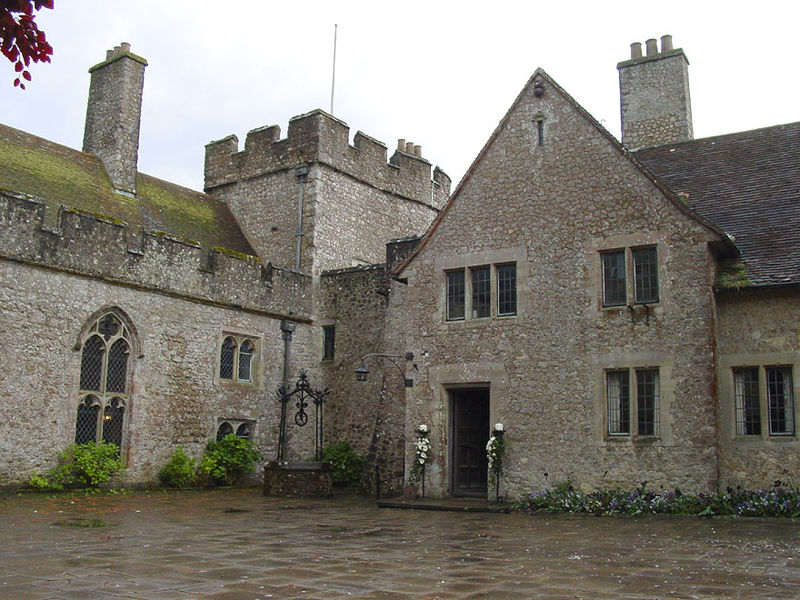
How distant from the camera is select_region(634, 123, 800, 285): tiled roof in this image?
1368 centimetres

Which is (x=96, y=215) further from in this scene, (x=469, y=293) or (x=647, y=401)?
(x=647, y=401)

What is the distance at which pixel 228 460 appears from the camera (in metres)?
18.8

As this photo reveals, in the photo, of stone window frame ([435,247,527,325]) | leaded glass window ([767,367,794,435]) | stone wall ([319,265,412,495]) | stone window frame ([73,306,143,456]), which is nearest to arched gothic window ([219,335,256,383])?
stone wall ([319,265,412,495])

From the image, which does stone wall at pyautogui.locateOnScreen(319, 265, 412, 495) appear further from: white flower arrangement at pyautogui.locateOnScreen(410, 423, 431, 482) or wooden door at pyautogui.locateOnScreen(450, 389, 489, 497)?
white flower arrangement at pyautogui.locateOnScreen(410, 423, 431, 482)

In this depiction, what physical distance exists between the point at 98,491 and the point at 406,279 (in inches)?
294

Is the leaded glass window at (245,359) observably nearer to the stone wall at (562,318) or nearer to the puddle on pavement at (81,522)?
the stone wall at (562,318)

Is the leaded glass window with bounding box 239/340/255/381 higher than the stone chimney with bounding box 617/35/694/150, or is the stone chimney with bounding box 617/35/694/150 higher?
the stone chimney with bounding box 617/35/694/150

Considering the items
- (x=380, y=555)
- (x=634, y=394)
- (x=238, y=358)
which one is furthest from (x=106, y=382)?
(x=380, y=555)

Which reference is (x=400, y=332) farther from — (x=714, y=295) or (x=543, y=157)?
(x=714, y=295)

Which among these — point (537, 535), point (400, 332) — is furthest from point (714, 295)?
point (400, 332)

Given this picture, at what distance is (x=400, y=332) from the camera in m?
19.5

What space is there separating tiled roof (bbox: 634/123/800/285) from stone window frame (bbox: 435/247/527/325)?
11.3ft

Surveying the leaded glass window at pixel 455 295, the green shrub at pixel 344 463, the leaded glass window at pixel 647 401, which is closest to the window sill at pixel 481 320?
the leaded glass window at pixel 455 295

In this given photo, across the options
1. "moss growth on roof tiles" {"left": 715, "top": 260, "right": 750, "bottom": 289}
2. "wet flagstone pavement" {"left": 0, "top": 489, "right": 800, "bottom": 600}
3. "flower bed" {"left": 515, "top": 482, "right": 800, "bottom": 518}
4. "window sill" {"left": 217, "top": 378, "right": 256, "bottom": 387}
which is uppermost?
"moss growth on roof tiles" {"left": 715, "top": 260, "right": 750, "bottom": 289}
